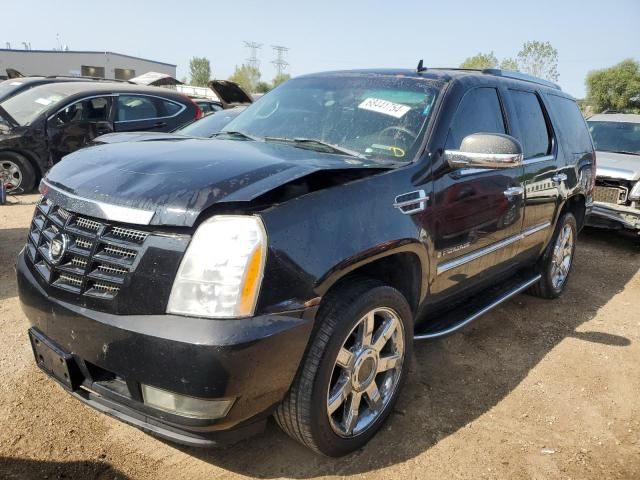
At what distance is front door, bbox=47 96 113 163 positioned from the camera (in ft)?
25.6

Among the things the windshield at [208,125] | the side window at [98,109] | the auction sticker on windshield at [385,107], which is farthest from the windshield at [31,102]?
the auction sticker on windshield at [385,107]

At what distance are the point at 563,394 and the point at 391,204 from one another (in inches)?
71.5

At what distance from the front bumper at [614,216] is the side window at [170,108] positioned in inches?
259

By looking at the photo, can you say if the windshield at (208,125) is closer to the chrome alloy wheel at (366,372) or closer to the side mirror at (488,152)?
the side mirror at (488,152)

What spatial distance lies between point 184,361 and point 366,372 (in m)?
0.99

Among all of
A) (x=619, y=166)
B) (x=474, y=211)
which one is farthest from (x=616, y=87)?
(x=474, y=211)

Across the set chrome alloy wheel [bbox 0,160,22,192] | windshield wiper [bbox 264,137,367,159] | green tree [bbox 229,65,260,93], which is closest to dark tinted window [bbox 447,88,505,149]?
windshield wiper [bbox 264,137,367,159]

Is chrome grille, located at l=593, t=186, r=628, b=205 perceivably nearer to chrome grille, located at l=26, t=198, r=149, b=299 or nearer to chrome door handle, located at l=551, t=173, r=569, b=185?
chrome door handle, located at l=551, t=173, r=569, b=185

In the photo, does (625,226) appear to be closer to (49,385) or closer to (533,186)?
(533,186)

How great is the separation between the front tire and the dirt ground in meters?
0.18

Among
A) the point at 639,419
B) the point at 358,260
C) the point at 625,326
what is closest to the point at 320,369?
the point at 358,260

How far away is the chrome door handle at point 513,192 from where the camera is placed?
350 cm

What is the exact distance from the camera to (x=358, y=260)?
2295 millimetres

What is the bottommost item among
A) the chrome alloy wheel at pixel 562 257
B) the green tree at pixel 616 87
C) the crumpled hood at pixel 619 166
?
the chrome alloy wheel at pixel 562 257
